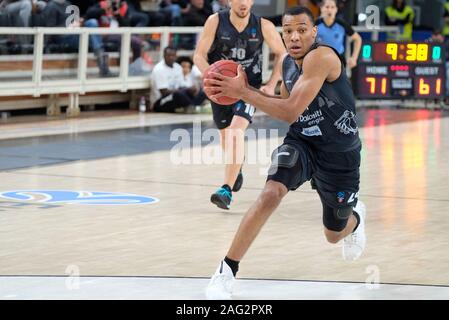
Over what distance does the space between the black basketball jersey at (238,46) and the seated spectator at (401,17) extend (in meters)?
15.6

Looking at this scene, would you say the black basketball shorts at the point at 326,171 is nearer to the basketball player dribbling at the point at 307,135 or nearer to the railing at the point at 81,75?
the basketball player dribbling at the point at 307,135

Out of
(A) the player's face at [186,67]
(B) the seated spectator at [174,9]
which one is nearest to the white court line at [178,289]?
(A) the player's face at [186,67]

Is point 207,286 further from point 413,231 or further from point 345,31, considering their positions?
point 345,31

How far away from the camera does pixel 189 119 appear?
66.5 ft

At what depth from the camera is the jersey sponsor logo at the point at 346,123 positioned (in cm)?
783

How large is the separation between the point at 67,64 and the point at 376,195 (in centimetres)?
883

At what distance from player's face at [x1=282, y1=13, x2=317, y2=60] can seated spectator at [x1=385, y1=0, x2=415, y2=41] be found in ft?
64.1

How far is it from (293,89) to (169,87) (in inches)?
544

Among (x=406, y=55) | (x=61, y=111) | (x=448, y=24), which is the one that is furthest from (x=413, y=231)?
(x=448, y=24)

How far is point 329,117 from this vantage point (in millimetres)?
7801

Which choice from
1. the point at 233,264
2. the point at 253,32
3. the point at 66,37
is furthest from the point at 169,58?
the point at 233,264

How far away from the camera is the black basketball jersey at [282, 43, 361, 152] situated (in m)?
7.77

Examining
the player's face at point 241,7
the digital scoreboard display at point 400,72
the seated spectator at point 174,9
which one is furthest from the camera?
the seated spectator at point 174,9

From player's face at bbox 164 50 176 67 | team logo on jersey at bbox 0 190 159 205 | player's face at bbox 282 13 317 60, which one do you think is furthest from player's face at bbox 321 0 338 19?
player's face at bbox 282 13 317 60
